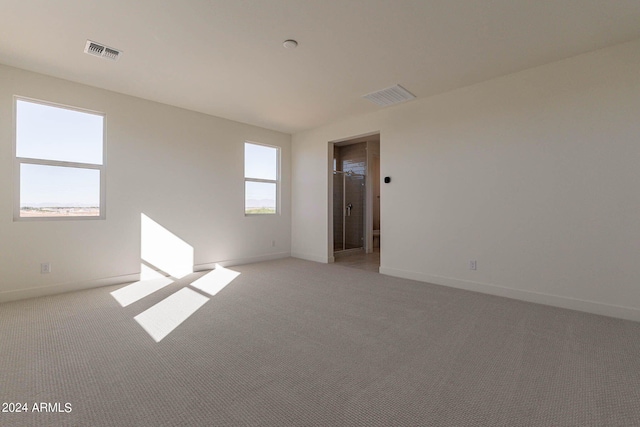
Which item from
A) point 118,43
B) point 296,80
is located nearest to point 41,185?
point 118,43

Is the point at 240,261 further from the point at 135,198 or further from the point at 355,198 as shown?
the point at 355,198

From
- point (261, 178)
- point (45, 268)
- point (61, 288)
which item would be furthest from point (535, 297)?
point (45, 268)

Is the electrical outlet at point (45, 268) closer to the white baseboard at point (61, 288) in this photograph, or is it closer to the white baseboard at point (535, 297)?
the white baseboard at point (61, 288)

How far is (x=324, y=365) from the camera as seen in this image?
1935mm

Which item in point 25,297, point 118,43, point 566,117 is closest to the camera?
point 118,43

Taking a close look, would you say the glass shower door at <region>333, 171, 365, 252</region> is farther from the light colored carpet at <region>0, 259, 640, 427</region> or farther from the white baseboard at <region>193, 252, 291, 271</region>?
the light colored carpet at <region>0, 259, 640, 427</region>

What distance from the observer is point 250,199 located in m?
5.53

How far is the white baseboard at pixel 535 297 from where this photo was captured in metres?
2.78

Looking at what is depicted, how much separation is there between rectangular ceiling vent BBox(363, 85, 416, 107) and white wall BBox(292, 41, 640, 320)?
235 millimetres

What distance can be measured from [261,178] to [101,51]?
314 centimetres

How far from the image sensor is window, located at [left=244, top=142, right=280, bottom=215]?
5500 millimetres

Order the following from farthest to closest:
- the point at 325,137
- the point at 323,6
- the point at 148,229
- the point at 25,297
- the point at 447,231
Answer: the point at 325,137 → the point at 148,229 → the point at 447,231 → the point at 25,297 → the point at 323,6

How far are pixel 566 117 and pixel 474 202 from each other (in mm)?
1260

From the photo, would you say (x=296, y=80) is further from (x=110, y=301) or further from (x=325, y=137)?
(x=110, y=301)
